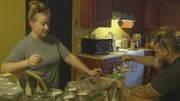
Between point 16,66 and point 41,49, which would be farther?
point 41,49

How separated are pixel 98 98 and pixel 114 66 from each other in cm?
268

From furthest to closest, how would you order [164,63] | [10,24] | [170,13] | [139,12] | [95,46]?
[139,12], [170,13], [95,46], [10,24], [164,63]

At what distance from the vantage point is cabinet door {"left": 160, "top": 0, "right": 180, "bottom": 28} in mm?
4844

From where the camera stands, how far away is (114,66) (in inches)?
151

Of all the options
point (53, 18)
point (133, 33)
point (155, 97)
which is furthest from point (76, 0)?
point (155, 97)

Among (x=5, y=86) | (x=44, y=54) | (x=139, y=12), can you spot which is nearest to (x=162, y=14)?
(x=139, y=12)

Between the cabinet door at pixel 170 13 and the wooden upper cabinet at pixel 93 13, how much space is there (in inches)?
63.1

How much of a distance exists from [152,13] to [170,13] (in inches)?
16.4

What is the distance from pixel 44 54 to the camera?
1.75 meters

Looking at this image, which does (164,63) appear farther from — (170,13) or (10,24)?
(170,13)

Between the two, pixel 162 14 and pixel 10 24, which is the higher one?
pixel 162 14

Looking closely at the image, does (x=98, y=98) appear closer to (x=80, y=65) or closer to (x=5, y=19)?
(x=80, y=65)

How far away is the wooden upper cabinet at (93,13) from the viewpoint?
3875 mm

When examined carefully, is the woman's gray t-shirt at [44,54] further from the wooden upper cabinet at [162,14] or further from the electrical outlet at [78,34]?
the wooden upper cabinet at [162,14]
